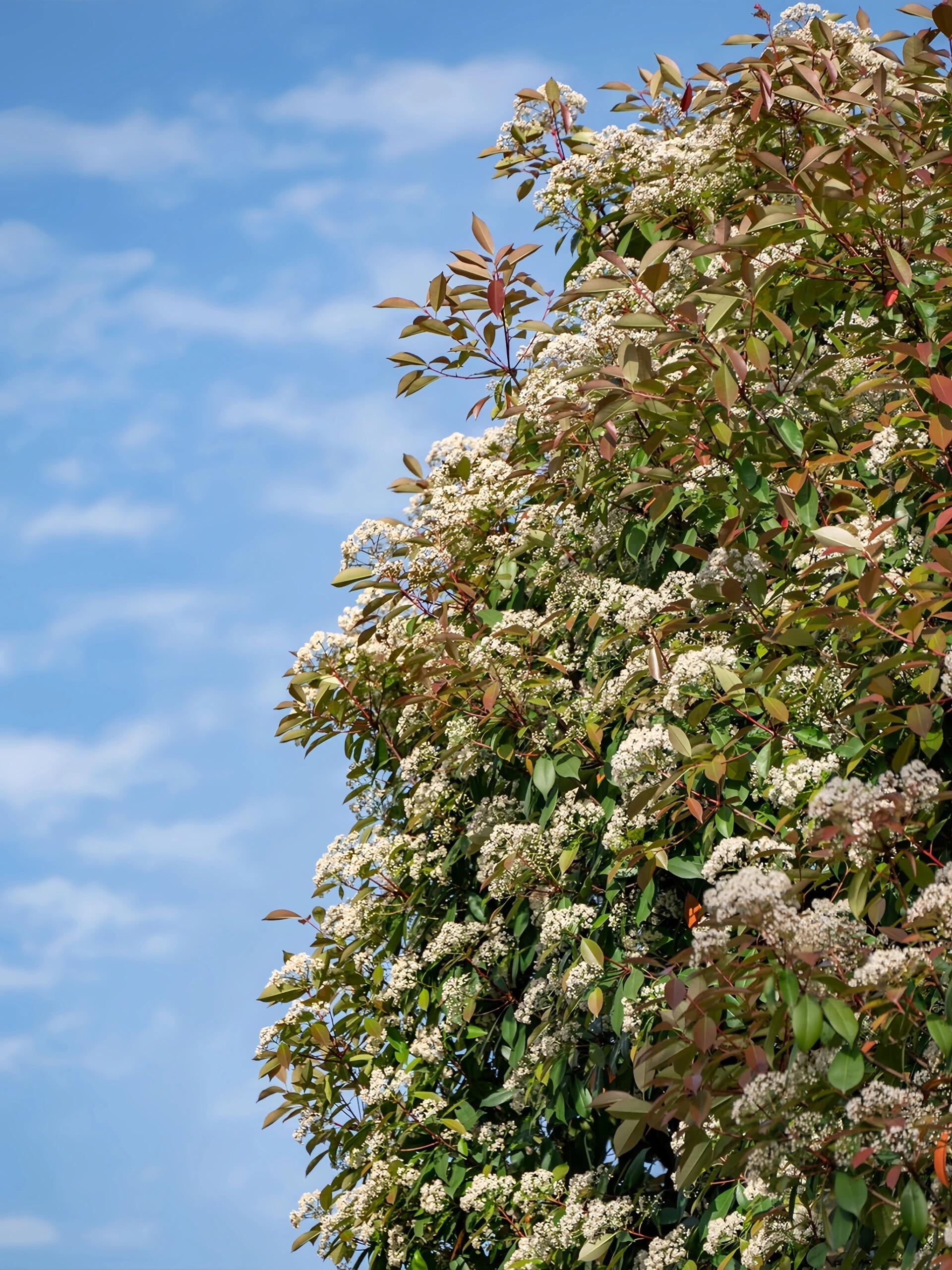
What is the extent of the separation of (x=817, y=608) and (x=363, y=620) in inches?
93.6

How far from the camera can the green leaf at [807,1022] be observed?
2.00m

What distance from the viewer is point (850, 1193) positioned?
81.4 inches

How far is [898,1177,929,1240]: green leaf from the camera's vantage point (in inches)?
79.0

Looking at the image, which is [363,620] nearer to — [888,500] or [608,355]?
[608,355]

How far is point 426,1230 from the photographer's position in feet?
13.7

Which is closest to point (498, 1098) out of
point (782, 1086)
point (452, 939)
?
point (452, 939)

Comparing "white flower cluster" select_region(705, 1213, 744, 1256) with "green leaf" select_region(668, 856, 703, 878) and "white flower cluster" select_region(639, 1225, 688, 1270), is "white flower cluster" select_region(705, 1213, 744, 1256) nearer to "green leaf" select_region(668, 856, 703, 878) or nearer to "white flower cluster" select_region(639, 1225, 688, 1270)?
"white flower cluster" select_region(639, 1225, 688, 1270)

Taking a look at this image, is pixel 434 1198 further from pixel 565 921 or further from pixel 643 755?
pixel 643 755

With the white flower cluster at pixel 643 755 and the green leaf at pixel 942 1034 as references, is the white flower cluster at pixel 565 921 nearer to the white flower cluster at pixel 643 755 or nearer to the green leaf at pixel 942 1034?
the white flower cluster at pixel 643 755

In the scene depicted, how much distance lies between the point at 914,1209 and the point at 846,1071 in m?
0.23

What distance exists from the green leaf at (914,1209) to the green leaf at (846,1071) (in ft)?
0.55

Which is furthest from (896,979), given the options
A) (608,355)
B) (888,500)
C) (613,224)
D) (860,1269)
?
(613,224)

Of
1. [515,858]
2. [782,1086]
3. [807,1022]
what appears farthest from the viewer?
[515,858]

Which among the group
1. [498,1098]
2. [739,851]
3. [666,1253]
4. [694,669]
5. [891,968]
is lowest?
[666,1253]
